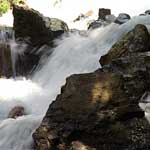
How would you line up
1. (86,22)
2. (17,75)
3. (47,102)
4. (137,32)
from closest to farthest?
(137,32)
(47,102)
(17,75)
(86,22)

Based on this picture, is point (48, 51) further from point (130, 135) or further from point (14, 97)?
point (130, 135)

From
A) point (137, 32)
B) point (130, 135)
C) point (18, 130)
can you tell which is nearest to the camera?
point (130, 135)

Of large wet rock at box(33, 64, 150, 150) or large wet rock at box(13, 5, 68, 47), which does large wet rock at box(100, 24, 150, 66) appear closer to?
large wet rock at box(33, 64, 150, 150)

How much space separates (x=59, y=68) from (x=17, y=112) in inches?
125

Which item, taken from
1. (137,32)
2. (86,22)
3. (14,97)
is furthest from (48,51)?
(86,22)

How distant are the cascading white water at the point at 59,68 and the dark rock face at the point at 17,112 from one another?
0.48 feet

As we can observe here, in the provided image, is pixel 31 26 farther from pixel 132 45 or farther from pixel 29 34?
pixel 132 45

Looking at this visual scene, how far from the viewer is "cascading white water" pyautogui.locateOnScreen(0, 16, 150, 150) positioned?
34.0 ft

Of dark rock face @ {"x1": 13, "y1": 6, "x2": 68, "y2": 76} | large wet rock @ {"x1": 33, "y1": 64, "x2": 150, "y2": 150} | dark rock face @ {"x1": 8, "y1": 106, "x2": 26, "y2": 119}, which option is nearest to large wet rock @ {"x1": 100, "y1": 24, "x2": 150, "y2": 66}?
dark rock face @ {"x1": 8, "y1": 106, "x2": 26, "y2": 119}

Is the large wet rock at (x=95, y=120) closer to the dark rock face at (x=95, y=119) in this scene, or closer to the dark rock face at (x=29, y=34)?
the dark rock face at (x=95, y=119)

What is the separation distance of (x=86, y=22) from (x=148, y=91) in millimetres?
15702

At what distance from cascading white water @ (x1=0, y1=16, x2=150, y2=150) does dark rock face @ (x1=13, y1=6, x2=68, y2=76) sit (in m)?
0.42

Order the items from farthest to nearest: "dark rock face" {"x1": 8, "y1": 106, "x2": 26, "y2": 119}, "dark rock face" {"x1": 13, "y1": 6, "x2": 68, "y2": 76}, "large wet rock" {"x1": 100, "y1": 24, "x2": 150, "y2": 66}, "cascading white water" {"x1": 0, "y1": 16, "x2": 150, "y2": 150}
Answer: "dark rock face" {"x1": 13, "y1": 6, "x2": 68, "y2": 76}
"cascading white water" {"x1": 0, "y1": 16, "x2": 150, "y2": 150}
"dark rock face" {"x1": 8, "y1": 106, "x2": 26, "y2": 119}
"large wet rock" {"x1": 100, "y1": 24, "x2": 150, "y2": 66}

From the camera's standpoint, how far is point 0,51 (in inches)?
518
